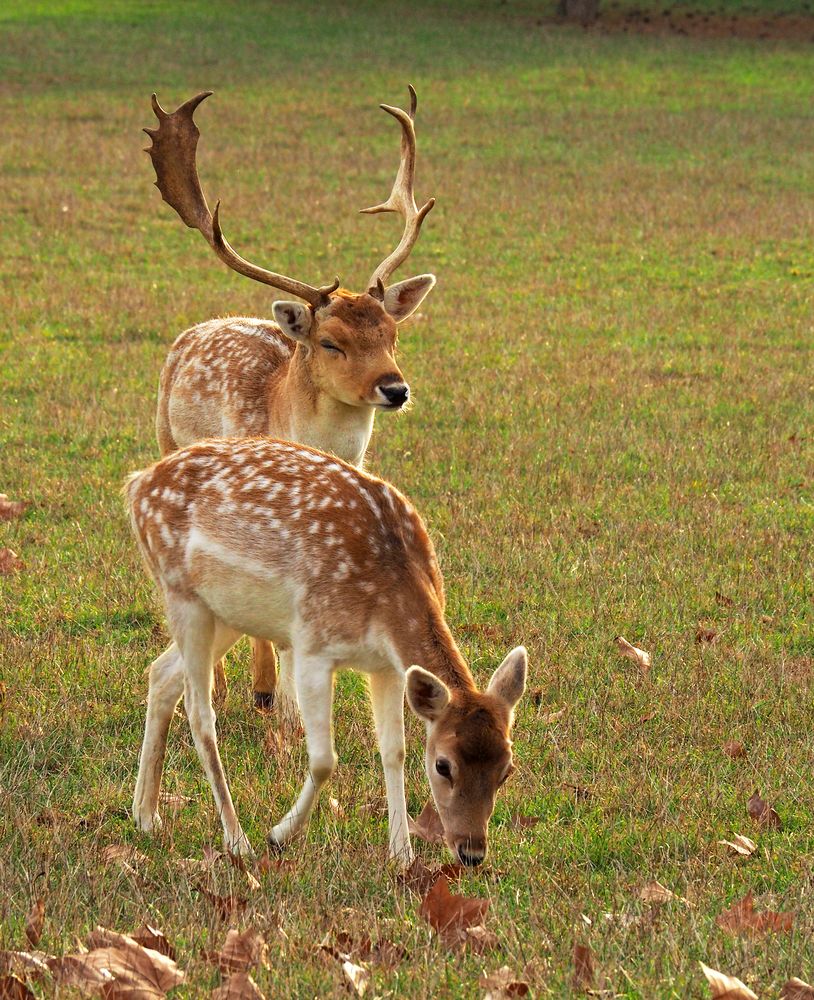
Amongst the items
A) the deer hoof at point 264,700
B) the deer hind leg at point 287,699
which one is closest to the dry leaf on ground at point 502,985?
the deer hind leg at point 287,699

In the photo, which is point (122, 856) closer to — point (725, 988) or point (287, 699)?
point (287, 699)

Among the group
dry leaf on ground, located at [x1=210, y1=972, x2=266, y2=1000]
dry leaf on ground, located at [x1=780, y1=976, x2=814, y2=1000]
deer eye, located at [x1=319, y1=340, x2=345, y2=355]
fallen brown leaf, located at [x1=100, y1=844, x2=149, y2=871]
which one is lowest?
fallen brown leaf, located at [x1=100, y1=844, x2=149, y2=871]

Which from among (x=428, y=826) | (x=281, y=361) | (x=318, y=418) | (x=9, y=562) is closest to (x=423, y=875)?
(x=428, y=826)

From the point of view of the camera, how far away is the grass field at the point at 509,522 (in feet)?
15.5

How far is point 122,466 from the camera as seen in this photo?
991cm

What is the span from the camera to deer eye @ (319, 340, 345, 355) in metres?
7.19

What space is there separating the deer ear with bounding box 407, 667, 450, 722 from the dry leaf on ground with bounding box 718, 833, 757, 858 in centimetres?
118

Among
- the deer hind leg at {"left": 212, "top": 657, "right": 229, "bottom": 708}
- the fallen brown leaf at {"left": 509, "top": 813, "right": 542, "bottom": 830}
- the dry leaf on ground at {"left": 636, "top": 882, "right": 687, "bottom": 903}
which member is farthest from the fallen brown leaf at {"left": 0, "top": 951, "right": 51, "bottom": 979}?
the deer hind leg at {"left": 212, "top": 657, "right": 229, "bottom": 708}

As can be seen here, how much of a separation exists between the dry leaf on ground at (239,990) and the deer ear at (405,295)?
448 centimetres

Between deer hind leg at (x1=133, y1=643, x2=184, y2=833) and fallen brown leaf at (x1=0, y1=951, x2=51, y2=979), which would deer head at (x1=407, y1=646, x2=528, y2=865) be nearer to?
deer hind leg at (x1=133, y1=643, x2=184, y2=833)

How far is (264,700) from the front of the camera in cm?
684

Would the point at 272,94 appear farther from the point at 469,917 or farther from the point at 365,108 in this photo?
the point at 469,917

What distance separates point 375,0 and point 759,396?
36.4 m

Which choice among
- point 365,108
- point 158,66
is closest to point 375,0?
point 158,66
